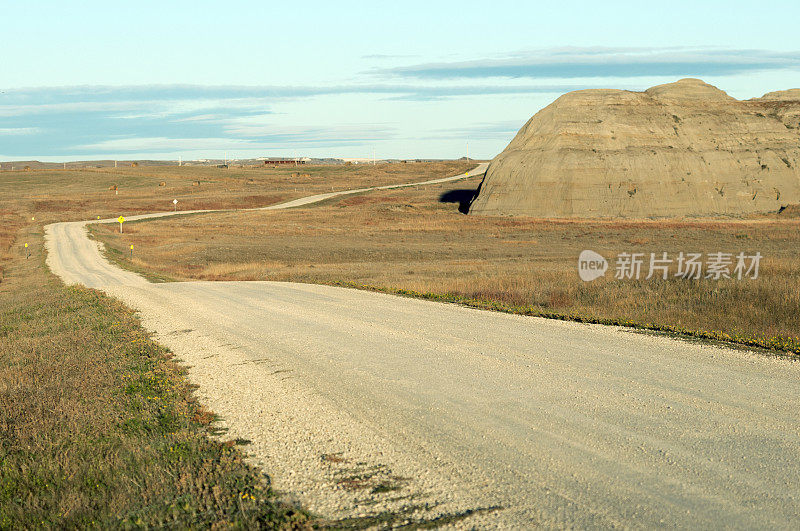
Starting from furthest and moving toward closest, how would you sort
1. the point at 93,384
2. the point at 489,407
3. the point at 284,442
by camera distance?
the point at 93,384
the point at 489,407
the point at 284,442

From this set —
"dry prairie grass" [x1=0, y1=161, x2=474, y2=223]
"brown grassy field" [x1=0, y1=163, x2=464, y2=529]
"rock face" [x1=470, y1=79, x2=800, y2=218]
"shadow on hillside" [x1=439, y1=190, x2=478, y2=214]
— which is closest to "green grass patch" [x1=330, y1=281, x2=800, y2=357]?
"brown grassy field" [x1=0, y1=163, x2=464, y2=529]

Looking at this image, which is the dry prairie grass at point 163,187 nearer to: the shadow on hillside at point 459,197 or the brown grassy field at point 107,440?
the shadow on hillside at point 459,197

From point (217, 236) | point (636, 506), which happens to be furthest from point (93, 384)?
point (217, 236)

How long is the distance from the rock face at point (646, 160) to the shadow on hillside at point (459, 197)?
30.3 feet

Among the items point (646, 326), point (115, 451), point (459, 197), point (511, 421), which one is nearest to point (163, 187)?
point (459, 197)

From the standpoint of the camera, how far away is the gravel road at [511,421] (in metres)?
5.54

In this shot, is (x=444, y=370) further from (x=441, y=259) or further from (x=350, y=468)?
(x=441, y=259)

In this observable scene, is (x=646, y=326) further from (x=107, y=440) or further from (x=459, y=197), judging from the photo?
(x=459, y=197)

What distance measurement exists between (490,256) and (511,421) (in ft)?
122

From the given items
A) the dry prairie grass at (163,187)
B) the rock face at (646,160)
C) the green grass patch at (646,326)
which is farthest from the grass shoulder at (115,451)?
the dry prairie grass at (163,187)

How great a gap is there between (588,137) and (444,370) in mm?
75117

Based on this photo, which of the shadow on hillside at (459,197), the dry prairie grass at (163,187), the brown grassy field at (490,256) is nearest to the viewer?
the brown grassy field at (490,256)

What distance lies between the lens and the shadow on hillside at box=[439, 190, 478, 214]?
94.6 m

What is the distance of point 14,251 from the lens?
51844 mm
